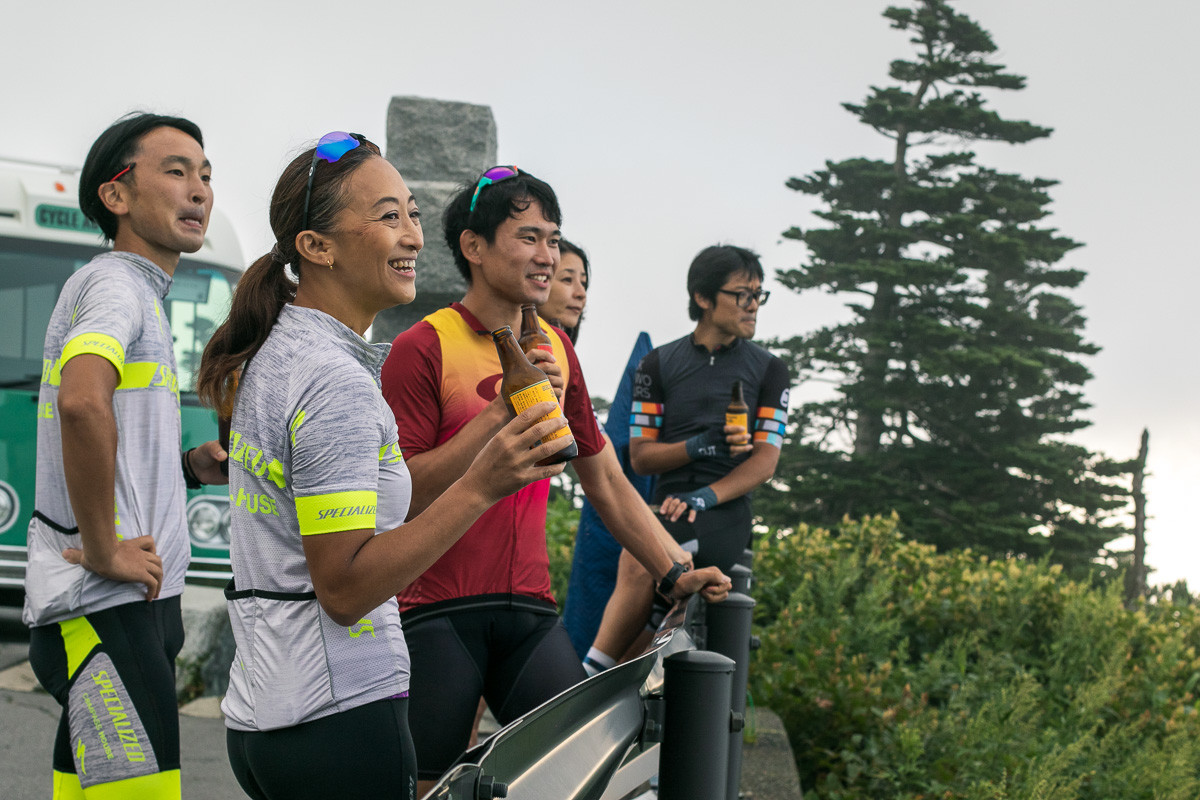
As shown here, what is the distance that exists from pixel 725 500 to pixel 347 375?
3.56 meters

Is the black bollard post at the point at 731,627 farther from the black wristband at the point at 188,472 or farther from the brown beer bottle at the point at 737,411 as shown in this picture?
the brown beer bottle at the point at 737,411

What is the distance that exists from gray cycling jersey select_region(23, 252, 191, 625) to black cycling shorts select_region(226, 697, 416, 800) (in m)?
A: 1.00

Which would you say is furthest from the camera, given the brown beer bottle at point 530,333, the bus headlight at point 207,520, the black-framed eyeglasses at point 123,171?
the bus headlight at point 207,520

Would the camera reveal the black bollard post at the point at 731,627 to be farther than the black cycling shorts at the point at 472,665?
Yes

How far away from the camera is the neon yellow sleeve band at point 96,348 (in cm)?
274

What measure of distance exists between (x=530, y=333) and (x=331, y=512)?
4.84 feet

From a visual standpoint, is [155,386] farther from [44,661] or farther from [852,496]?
[852,496]

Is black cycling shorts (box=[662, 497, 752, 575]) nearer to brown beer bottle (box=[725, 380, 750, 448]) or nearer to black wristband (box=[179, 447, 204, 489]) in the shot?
brown beer bottle (box=[725, 380, 750, 448])

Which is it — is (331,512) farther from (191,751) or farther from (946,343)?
(946,343)

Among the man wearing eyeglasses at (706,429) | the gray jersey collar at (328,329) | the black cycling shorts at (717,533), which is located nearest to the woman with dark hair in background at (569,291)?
the man wearing eyeglasses at (706,429)

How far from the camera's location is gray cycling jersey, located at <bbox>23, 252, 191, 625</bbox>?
276 centimetres

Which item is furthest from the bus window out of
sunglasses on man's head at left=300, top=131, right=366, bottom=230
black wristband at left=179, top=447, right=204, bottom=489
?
sunglasses on man's head at left=300, top=131, right=366, bottom=230

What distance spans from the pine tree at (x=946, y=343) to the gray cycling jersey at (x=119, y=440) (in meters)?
23.1

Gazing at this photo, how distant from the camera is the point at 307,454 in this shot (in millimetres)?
1871
